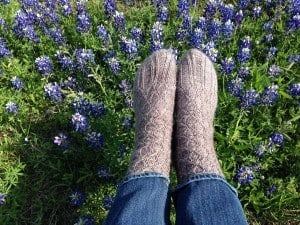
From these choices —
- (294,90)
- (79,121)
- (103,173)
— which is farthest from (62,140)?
(294,90)

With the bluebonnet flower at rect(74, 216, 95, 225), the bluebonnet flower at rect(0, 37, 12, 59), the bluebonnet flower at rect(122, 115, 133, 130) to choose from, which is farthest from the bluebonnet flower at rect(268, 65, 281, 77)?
the bluebonnet flower at rect(0, 37, 12, 59)

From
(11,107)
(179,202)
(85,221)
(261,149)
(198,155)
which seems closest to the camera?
(179,202)

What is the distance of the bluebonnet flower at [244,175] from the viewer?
2266mm

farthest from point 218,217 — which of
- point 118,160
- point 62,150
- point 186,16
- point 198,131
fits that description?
point 186,16

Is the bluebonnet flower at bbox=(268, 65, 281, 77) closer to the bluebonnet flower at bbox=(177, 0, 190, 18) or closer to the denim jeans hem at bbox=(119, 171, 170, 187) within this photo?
the bluebonnet flower at bbox=(177, 0, 190, 18)

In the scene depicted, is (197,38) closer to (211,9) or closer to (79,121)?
(211,9)

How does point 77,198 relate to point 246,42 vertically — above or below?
below

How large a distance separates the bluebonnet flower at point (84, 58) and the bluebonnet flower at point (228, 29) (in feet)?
2.97

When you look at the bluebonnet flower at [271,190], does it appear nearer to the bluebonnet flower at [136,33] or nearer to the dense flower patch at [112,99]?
the dense flower patch at [112,99]

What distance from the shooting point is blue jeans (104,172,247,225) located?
62.7 inches

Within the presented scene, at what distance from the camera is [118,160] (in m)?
2.36

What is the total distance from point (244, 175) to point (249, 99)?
1.48 feet

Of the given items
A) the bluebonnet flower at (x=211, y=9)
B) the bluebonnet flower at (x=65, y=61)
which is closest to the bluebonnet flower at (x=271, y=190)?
the bluebonnet flower at (x=211, y=9)

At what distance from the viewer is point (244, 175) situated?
2.27 metres
